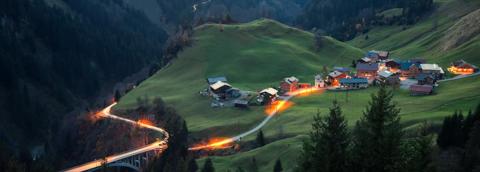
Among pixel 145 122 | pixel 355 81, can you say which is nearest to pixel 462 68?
pixel 355 81

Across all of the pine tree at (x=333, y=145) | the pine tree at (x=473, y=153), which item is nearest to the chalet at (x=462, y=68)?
the pine tree at (x=473, y=153)

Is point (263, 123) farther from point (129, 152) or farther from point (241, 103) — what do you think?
point (129, 152)

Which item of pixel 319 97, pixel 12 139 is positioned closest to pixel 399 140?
pixel 319 97

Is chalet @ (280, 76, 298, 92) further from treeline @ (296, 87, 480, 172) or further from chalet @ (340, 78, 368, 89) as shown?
treeline @ (296, 87, 480, 172)

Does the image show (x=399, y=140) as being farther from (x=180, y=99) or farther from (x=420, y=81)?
(x=180, y=99)

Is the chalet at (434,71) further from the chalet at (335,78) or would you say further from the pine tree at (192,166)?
the pine tree at (192,166)
